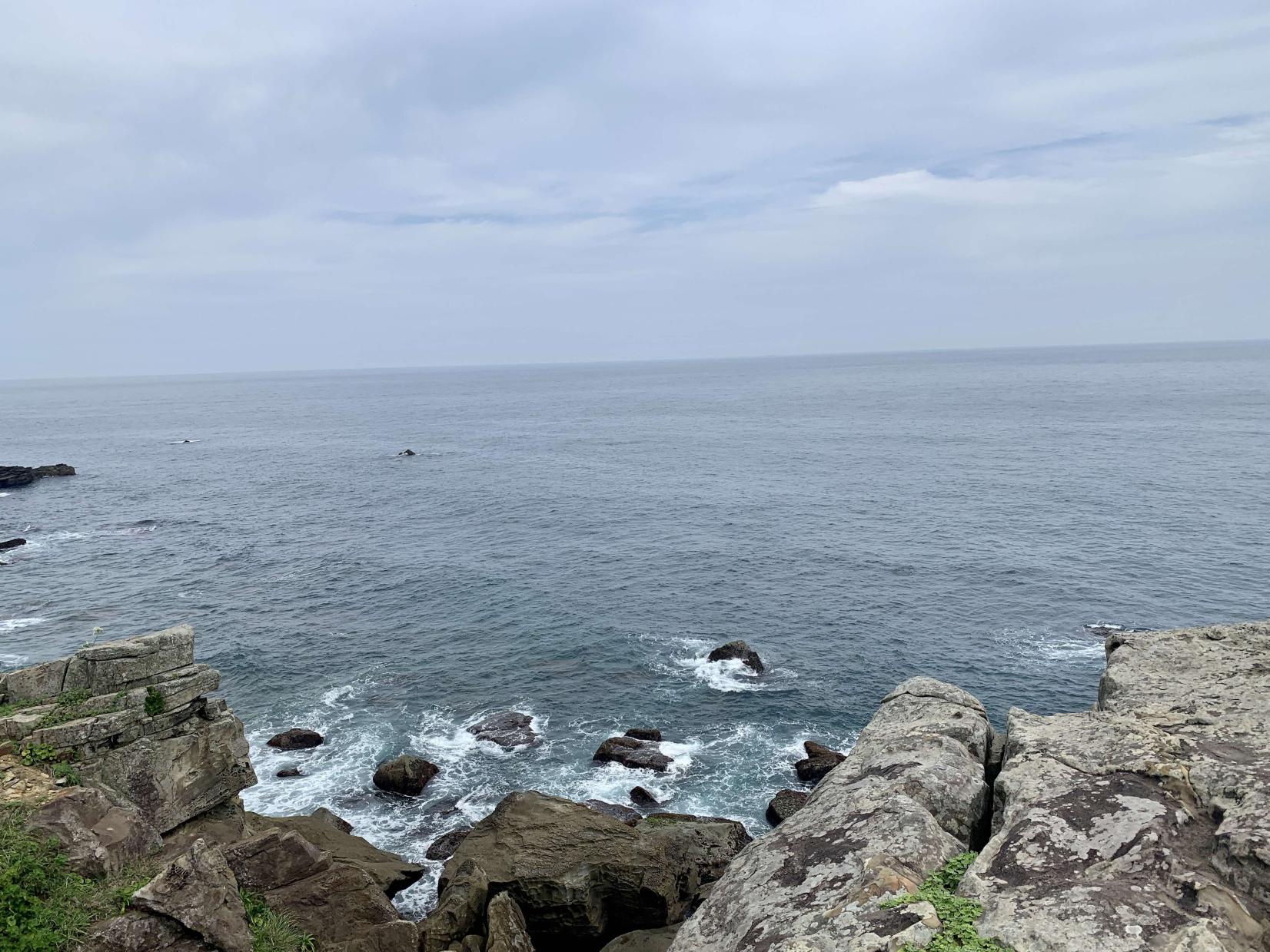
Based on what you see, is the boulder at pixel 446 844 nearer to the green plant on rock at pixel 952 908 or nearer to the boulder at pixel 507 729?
the boulder at pixel 507 729

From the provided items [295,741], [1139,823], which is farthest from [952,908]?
[295,741]

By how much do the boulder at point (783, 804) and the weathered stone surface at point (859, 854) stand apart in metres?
18.8

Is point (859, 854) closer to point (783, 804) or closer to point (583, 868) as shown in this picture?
point (583, 868)

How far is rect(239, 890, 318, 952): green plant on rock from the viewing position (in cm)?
1909

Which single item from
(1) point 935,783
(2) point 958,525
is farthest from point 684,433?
(1) point 935,783

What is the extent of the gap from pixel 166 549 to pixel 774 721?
215ft

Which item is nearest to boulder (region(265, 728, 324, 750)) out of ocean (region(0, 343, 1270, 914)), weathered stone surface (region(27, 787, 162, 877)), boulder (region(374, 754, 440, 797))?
ocean (region(0, 343, 1270, 914))

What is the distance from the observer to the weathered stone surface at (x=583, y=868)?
2689cm

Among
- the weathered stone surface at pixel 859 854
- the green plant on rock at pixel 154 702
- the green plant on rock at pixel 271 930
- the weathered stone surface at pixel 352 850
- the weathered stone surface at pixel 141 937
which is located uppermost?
the weathered stone surface at pixel 859 854

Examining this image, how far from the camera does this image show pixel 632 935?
25719mm

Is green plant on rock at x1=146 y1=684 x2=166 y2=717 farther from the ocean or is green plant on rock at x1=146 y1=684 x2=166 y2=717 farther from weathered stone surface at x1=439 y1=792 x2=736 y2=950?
the ocean

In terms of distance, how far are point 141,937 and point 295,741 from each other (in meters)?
29.0

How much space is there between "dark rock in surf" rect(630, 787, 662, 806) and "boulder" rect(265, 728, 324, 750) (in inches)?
727

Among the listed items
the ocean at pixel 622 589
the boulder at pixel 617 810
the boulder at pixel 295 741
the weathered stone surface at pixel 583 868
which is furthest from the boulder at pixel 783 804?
the boulder at pixel 295 741
